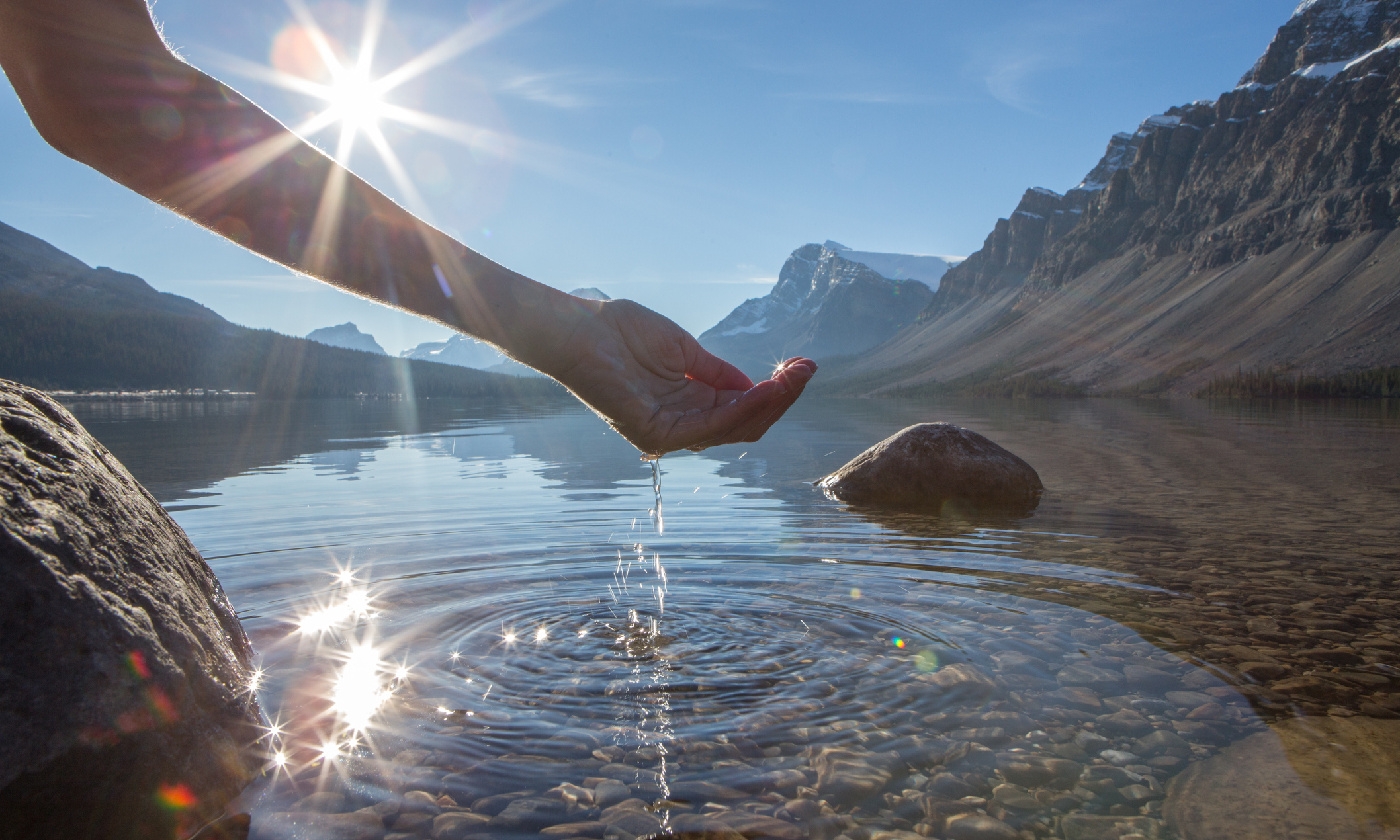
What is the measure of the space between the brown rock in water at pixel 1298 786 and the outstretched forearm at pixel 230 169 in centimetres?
403

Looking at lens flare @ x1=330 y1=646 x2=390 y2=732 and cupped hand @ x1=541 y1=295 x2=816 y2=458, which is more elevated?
cupped hand @ x1=541 y1=295 x2=816 y2=458

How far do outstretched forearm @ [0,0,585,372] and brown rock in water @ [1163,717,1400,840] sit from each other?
4.03 metres

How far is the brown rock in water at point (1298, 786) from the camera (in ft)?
11.2

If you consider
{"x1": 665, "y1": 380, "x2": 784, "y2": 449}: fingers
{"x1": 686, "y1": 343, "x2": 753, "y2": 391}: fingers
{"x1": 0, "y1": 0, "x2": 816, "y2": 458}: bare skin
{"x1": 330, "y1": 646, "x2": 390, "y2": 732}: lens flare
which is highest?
{"x1": 0, "y1": 0, "x2": 816, "y2": 458}: bare skin

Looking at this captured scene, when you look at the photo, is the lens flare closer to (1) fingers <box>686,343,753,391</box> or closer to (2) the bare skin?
(2) the bare skin

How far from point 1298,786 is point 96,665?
17.8 ft

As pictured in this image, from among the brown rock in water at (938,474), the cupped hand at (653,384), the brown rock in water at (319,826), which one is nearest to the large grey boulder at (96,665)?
the brown rock in water at (319,826)

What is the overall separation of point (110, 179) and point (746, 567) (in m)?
7.06

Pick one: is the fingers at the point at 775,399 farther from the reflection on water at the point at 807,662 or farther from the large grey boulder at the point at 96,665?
the large grey boulder at the point at 96,665

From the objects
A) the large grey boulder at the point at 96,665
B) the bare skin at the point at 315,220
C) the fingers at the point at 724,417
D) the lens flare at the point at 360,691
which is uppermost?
the bare skin at the point at 315,220

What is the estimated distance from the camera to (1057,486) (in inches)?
637

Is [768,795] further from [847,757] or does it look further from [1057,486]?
[1057,486]

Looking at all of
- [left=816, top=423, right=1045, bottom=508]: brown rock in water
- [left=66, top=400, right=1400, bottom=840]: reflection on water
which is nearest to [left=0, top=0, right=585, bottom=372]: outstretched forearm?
[left=66, top=400, right=1400, bottom=840]: reflection on water

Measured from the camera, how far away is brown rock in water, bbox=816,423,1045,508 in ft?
45.9
